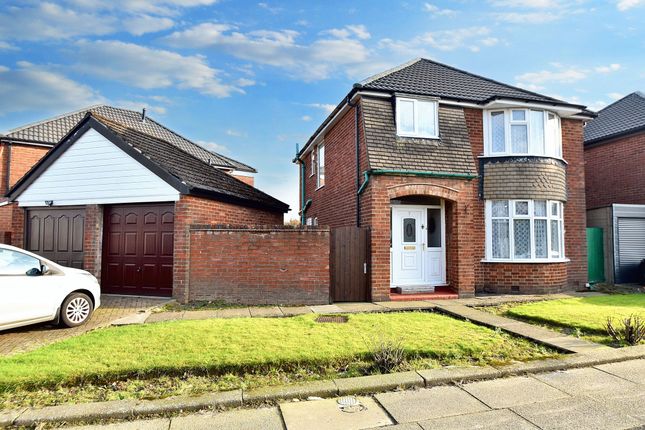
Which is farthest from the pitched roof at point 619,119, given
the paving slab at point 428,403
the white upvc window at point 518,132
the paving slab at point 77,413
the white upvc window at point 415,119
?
the paving slab at point 77,413

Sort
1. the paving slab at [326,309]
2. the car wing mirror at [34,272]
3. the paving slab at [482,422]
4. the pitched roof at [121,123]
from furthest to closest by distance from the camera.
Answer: the pitched roof at [121,123] → the paving slab at [326,309] → the car wing mirror at [34,272] → the paving slab at [482,422]

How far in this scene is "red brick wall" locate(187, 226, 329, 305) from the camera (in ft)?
30.6

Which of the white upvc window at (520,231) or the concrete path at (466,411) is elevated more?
the white upvc window at (520,231)

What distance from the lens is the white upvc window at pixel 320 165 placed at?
50.4 feet

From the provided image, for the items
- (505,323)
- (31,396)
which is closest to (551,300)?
(505,323)

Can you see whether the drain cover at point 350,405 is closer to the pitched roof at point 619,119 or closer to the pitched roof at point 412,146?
the pitched roof at point 412,146

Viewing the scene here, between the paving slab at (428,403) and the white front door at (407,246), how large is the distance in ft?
20.9

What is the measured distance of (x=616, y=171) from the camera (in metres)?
15.4

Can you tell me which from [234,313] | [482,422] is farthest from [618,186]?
[482,422]

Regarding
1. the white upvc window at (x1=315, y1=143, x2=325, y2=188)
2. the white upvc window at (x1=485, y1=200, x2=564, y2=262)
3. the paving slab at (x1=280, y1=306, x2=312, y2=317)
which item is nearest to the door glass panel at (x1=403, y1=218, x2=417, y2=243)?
the white upvc window at (x1=485, y1=200, x2=564, y2=262)

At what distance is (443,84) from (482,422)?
10.5 meters

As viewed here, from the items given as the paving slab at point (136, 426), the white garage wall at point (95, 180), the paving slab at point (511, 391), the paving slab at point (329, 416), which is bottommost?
the paving slab at point (136, 426)

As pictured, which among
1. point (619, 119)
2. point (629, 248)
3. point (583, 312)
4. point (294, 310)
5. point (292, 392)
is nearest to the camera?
point (292, 392)

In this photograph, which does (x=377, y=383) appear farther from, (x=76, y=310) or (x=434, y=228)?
(x=434, y=228)
